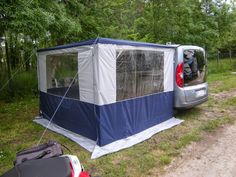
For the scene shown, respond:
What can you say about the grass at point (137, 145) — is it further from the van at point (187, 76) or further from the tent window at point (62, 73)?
the tent window at point (62, 73)

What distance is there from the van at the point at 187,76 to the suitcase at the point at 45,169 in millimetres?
3712

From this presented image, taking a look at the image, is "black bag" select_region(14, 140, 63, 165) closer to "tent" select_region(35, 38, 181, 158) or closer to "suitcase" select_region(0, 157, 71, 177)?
"suitcase" select_region(0, 157, 71, 177)

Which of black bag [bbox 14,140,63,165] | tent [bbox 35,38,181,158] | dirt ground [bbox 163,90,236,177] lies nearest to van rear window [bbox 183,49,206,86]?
tent [bbox 35,38,181,158]

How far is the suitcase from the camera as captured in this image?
1.93 meters

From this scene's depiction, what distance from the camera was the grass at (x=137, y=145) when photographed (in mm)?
3404

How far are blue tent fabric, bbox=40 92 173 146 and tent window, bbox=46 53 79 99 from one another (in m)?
0.16

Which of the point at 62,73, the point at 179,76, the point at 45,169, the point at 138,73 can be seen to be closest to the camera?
the point at 45,169

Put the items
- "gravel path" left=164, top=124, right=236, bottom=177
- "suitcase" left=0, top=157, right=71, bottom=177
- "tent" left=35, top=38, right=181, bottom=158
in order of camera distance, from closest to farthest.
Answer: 1. "suitcase" left=0, top=157, right=71, bottom=177
2. "gravel path" left=164, top=124, right=236, bottom=177
3. "tent" left=35, top=38, right=181, bottom=158

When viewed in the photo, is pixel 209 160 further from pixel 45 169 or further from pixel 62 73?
pixel 62 73

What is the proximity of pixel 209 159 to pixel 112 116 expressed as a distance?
165cm

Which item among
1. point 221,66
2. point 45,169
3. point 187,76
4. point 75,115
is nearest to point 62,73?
point 75,115

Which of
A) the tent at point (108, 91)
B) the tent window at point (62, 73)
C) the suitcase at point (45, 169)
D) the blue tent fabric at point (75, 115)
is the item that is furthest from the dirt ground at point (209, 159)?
the tent window at point (62, 73)

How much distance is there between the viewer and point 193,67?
5.41 metres

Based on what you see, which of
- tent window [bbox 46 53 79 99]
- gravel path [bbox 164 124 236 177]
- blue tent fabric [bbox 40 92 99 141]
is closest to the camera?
gravel path [bbox 164 124 236 177]
